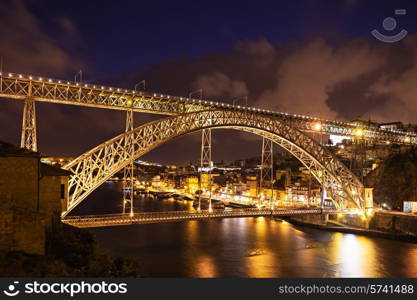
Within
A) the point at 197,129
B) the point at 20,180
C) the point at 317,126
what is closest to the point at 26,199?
the point at 20,180

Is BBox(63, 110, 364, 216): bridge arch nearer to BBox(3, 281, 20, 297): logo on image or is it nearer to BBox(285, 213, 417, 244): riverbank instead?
BBox(285, 213, 417, 244): riverbank

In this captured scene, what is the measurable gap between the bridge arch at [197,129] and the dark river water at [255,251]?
142 inches

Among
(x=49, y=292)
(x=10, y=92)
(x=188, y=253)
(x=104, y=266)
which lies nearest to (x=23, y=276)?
(x=49, y=292)

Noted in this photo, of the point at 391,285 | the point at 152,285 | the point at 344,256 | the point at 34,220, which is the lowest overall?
the point at 344,256

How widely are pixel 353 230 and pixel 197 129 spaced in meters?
13.8

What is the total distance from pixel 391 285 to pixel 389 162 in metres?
28.2

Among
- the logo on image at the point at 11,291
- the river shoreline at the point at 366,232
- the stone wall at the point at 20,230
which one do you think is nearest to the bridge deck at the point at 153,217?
the river shoreline at the point at 366,232

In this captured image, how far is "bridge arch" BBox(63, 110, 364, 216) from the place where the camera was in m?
16.9

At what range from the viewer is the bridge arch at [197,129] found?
55.3 feet

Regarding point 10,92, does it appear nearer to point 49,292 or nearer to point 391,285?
point 49,292

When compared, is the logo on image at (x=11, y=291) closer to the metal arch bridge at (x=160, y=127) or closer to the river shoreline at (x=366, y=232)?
the metal arch bridge at (x=160, y=127)

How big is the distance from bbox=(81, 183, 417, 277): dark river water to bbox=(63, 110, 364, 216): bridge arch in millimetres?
3606

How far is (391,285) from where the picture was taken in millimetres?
8320

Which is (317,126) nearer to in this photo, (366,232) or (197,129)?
(366,232)
